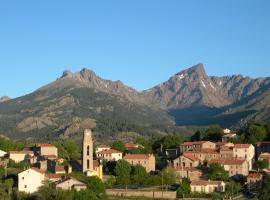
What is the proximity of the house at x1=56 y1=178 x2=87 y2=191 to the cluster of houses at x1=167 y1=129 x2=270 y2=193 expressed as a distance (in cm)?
1367

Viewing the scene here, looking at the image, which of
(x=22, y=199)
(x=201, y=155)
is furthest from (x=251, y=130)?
(x=22, y=199)

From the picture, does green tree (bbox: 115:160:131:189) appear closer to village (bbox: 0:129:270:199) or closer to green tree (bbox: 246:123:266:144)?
village (bbox: 0:129:270:199)

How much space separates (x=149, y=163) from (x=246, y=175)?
45.4 ft

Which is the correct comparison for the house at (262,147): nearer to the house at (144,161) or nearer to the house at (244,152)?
the house at (244,152)

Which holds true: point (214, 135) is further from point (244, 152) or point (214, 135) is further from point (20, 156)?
point (20, 156)

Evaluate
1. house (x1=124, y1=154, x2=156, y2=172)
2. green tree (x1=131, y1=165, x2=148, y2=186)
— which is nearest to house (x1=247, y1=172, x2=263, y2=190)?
green tree (x1=131, y1=165, x2=148, y2=186)

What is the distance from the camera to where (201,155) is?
9688 cm

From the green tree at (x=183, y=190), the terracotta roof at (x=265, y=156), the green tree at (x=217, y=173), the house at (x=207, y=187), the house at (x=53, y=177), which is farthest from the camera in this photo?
the terracotta roof at (x=265, y=156)

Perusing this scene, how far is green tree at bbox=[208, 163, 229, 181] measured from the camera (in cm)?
8500

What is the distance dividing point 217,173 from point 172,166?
26.8 ft

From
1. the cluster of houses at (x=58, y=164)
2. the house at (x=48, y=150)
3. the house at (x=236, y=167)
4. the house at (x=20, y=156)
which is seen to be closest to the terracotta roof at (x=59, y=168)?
the cluster of houses at (x=58, y=164)

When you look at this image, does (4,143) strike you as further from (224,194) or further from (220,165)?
(224,194)

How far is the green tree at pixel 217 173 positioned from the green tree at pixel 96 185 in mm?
15862

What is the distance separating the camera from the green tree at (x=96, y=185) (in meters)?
75.9
